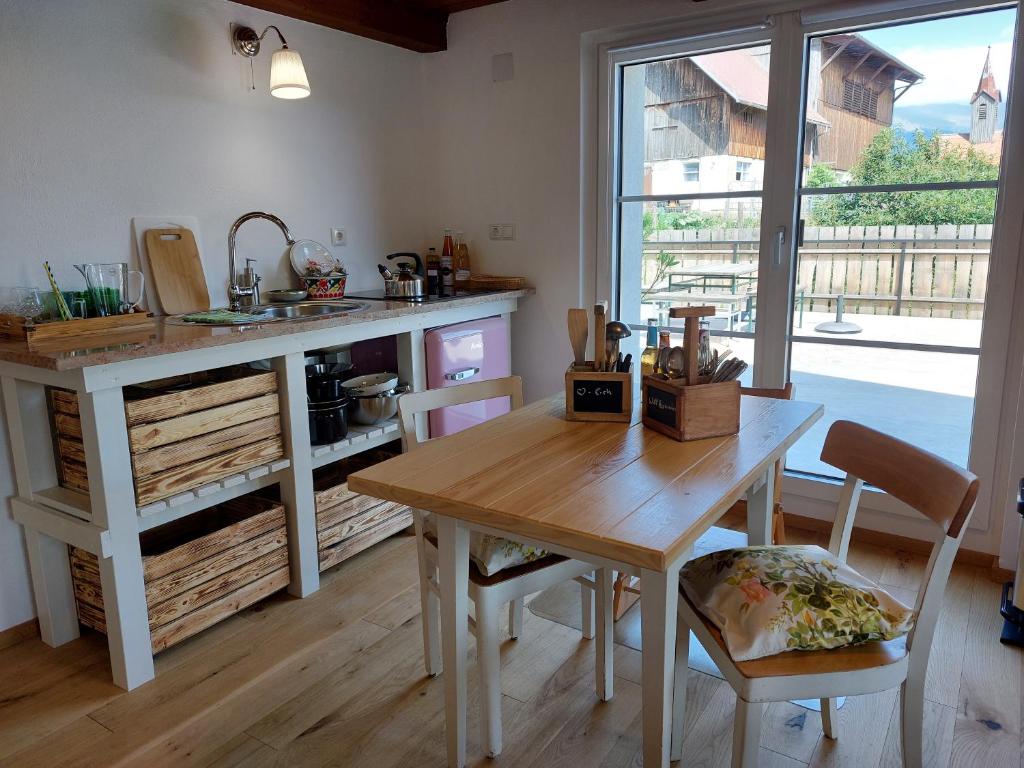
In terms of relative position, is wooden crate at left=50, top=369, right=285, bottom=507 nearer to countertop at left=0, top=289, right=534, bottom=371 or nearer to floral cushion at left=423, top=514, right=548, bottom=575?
countertop at left=0, top=289, right=534, bottom=371

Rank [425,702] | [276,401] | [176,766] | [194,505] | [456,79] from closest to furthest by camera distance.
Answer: [176,766], [425,702], [194,505], [276,401], [456,79]

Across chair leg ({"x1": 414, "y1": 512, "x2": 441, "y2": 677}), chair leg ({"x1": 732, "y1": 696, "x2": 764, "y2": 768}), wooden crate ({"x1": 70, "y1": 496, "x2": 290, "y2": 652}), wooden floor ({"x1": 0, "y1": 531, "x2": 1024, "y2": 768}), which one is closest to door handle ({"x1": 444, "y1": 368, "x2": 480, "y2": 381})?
wooden crate ({"x1": 70, "y1": 496, "x2": 290, "y2": 652})

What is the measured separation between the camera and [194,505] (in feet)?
6.98

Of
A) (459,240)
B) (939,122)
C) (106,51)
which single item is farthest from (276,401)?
(939,122)

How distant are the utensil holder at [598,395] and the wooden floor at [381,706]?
75cm

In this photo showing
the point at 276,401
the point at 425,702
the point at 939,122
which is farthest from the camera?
the point at 939,122

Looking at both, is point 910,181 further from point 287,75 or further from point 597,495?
point 287,75

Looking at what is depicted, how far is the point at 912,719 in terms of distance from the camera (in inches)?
54.3

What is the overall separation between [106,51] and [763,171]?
2317 millimetres

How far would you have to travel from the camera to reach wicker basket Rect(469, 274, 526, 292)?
10.9 ft

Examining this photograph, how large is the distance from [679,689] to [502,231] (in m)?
2.33

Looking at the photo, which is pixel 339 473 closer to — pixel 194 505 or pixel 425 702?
pixel 194 505

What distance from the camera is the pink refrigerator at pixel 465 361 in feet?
9.30

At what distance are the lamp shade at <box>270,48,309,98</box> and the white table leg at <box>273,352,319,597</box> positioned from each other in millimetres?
961
